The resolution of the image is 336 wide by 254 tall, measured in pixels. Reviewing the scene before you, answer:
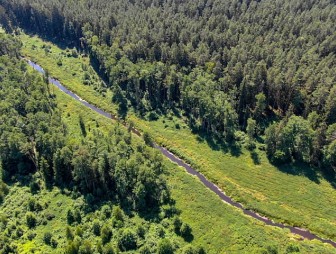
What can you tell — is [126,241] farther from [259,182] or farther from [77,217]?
[259,182]

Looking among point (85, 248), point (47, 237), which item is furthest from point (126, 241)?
point (47, 237)

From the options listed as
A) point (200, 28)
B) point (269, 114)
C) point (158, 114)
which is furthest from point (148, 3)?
point (269, 114)

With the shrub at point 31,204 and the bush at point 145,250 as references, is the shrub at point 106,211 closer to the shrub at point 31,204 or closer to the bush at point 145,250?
the bush at point 145,250

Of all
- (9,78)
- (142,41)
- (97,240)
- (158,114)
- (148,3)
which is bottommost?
(97,240)

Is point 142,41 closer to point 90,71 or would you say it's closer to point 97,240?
point 90,71

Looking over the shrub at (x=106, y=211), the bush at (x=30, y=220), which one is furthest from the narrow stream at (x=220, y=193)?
the bush at (x=30, y=220)

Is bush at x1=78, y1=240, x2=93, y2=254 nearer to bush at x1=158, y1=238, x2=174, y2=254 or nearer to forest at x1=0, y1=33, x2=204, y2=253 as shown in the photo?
forest at x1=0, y1=33, x2=204, y2=253
